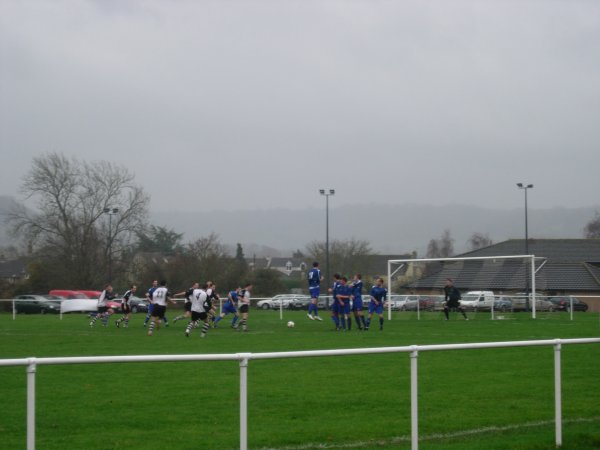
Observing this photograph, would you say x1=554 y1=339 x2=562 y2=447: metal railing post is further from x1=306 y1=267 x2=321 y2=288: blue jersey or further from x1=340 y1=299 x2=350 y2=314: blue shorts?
x1=306 y1=267 x2=321 y2=288: blue jersey

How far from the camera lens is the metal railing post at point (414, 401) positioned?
29.4 feet

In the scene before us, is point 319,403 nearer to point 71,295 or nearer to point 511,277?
point 511,277

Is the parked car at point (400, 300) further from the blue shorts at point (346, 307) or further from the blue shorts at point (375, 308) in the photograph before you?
the blue shorts at point (346, 307)

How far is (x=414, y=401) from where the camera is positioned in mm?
9031

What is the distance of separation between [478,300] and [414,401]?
34364 millimetres

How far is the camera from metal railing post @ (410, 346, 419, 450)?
895 centimetres

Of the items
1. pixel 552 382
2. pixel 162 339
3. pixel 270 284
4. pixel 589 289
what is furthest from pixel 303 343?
pixel 270 284

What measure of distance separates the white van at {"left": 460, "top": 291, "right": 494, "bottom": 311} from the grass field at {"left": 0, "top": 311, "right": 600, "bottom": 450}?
3102 centimetres

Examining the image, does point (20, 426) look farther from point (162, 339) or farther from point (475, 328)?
point (475, 328)

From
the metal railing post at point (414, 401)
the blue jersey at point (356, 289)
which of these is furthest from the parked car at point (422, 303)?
the metal railing post at point (414, 401)

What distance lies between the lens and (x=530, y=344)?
9820 millimetres

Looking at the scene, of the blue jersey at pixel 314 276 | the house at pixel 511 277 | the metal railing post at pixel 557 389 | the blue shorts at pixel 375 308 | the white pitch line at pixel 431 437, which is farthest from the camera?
the house at pixel 511 277

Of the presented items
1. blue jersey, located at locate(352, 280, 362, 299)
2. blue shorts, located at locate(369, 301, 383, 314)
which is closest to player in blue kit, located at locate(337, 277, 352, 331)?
blue jersey, located at locate(352, 280, 362, 299)

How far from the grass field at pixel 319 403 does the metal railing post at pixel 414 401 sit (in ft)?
0.23
